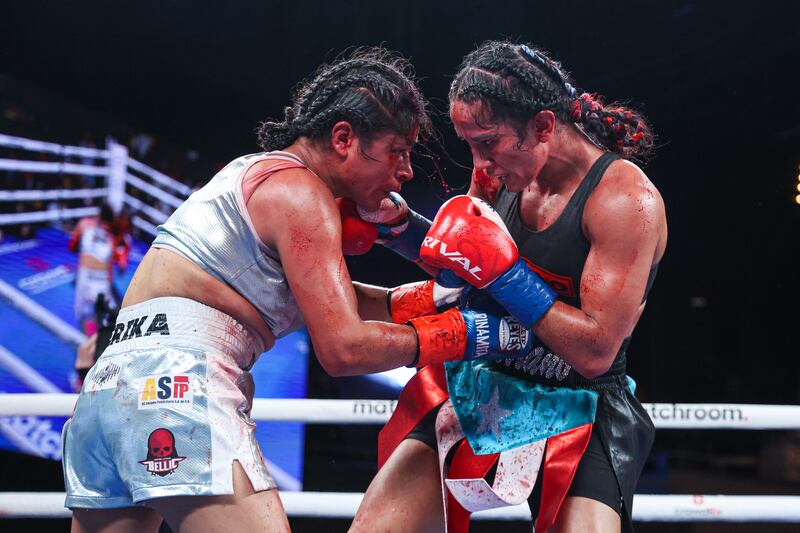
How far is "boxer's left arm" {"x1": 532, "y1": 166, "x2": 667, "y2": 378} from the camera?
187cm

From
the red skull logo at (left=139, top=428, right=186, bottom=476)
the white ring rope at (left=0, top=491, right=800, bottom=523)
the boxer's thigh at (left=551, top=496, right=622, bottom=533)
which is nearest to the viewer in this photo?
the red skull logo at (left=139, top=428, right=186, bottom=476)

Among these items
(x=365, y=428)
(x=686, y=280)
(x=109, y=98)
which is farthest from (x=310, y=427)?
(x=686, y=280)

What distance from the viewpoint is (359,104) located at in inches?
74.9

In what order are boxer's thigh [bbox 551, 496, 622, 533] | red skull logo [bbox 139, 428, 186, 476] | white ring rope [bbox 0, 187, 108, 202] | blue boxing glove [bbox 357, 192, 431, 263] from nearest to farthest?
1. red skull logo [bbox 139, 428, 186, 476]
2. boxer's thigh [bbox 551, 496, 622, 533]
3. blue boxing glove [bbox 357, 192, 431, 263]
4. white ring rope [bbox 0, 187, 108, 202]

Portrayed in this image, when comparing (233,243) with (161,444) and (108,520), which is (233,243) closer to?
(161,444)

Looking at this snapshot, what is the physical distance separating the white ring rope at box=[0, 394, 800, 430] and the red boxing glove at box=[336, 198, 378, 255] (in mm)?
1104

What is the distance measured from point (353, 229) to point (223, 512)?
86cm

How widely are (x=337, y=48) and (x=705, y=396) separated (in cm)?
407

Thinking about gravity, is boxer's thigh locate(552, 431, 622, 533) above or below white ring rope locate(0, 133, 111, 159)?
below

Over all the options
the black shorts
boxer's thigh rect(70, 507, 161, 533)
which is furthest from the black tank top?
boxer's thigh rect(70, 507, 161, 533)

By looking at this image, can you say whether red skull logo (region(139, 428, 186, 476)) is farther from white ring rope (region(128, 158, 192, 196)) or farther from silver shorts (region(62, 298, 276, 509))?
white ring rope (region(128, 158, 192, 196))

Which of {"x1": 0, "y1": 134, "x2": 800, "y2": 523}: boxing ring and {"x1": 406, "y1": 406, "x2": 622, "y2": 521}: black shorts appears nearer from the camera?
{"x1": 406, "y1": 406, "x2": 622, "y2": 521}: black shorts

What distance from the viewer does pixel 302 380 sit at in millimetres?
4887

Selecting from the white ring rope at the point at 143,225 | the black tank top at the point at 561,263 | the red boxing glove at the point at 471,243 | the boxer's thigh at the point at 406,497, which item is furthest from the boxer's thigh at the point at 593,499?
the white ring rope at the point at 143,225
